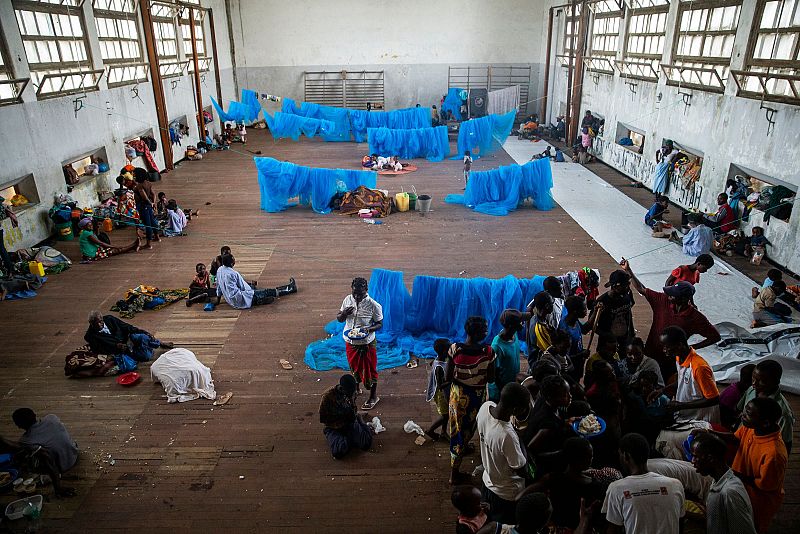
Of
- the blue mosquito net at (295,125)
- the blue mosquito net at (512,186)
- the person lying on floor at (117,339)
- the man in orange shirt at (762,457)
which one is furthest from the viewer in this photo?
the blue mosquito net at (295,125)

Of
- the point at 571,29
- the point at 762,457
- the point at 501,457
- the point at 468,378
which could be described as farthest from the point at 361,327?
the point at 571,29

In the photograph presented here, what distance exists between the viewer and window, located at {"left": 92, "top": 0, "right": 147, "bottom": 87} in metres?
13.0

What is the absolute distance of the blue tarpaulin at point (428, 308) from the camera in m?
6.55

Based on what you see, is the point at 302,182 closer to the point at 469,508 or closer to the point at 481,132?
the point at 481,132

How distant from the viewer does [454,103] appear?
869 inches

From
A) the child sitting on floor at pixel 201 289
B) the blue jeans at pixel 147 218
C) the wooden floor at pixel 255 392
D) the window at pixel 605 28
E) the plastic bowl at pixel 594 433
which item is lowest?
the wooden floor at pixel 255 392

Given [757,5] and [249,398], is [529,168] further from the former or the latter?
[249,398]

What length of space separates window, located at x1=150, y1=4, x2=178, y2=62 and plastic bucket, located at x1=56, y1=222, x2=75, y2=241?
802cm

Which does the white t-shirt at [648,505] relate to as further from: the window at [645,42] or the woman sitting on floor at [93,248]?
the window at [645,42]

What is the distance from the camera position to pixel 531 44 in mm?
23203

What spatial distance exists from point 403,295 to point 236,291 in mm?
2486

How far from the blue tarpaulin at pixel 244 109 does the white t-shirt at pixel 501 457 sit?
64.4ft

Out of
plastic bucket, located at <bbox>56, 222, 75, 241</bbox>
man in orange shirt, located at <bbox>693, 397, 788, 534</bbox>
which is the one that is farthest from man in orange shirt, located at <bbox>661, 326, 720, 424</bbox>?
plastic bucket, located at <bbox>56, 222, 75, 241</bbox>

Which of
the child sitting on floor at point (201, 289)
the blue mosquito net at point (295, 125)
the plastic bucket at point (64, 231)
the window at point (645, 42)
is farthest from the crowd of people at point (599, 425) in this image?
the blue mosquito net at point (295, 125)
